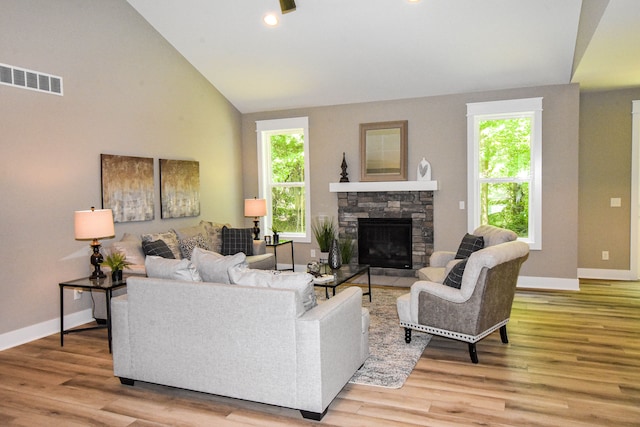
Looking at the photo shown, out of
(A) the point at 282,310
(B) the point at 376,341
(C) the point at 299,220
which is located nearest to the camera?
(A) the point at 282,310

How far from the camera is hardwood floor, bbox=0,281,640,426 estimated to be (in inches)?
114

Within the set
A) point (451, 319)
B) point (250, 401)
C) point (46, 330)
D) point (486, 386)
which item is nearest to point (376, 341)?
point (451, 319)

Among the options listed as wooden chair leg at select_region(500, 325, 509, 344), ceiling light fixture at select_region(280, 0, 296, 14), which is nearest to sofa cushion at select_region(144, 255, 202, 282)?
wooden chair leg at select_region(500, 325, 509, 344)

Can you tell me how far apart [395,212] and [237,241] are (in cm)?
236

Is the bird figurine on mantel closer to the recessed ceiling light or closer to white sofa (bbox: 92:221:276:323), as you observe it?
white sofa (bbox: 92:221:276:323)

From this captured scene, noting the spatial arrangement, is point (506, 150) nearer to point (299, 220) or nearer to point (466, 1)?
point (466, 1)

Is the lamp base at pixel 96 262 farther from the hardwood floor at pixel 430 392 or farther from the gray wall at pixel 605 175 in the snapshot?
the gray wall at pixel 605 175

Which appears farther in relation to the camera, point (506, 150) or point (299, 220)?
point (299, 220)

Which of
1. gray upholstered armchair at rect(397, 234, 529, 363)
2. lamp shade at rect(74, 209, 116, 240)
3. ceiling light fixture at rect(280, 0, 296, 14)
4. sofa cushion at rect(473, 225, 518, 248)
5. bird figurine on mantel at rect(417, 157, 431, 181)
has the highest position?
ceiling light fixture at rect(280, 0, 296, 14)

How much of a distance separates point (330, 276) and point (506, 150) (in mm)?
3273

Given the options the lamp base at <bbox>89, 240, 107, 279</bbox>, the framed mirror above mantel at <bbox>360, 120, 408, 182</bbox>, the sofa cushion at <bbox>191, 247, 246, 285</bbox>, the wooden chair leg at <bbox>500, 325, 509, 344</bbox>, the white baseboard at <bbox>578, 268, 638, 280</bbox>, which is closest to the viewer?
the sofa cushion at <bbox>191, 247, 246, 285</bbox>

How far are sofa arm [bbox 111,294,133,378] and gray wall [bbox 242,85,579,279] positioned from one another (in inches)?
179

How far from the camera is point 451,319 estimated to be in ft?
12.5

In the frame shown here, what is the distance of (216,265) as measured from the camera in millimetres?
3207
